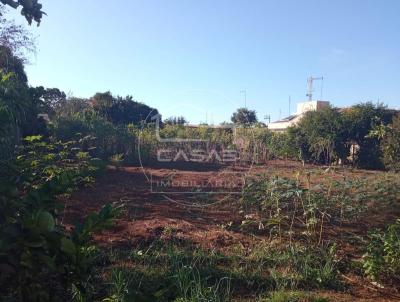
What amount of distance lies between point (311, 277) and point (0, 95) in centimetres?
273

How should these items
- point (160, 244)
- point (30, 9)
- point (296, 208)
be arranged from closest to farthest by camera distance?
1. point (30, 9)
2. point (160, 244)
3. point (296, 208)

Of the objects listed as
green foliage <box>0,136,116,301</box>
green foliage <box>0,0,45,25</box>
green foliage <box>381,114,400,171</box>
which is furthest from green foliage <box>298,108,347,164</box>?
green foliage <box>0,136,116,301</box>

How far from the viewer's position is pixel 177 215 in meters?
5.31

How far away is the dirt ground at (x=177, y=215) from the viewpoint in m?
4.04

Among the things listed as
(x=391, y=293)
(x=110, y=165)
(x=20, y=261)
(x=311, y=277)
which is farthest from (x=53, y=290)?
(x=110, y=165)

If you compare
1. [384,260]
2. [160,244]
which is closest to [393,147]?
[384,260]

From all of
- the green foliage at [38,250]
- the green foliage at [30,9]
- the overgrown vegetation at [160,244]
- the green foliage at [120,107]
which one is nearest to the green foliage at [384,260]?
the overgrown vegetation at [160,244]

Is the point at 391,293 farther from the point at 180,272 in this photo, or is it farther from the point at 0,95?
the point at 0,95

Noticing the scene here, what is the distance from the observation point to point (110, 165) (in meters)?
10.5

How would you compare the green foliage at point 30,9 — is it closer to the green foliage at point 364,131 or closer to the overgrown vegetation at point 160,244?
the overgrown vegetation at point 160,244

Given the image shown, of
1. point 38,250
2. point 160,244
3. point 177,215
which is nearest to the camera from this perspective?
point 38,250

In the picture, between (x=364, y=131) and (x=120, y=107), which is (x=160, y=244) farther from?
(x=120, y=107)

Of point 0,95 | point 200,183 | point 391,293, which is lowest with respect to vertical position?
point 391,293

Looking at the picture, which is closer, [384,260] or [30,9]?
[30,9]
